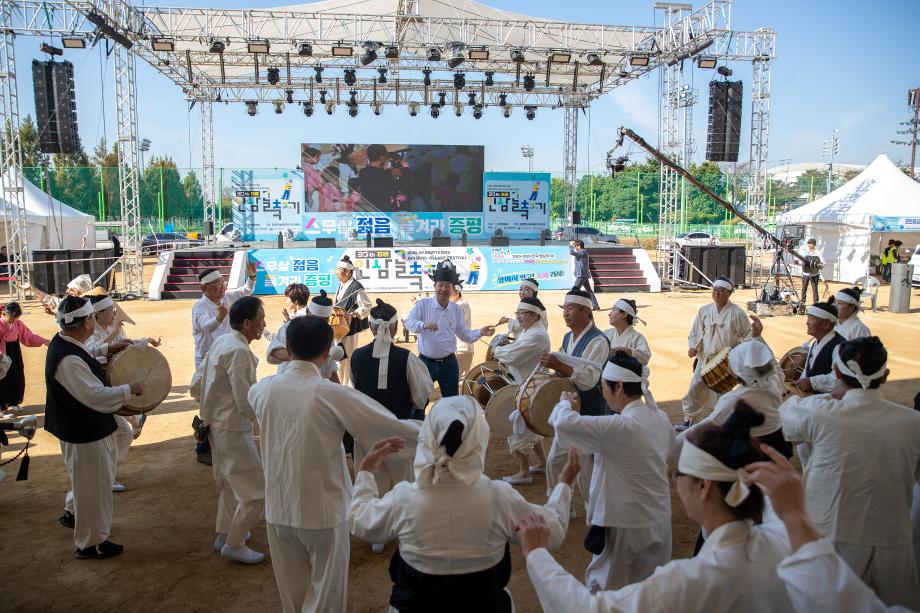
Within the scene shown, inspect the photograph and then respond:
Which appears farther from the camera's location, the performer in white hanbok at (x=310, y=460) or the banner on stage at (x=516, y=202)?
the banner on stage at (x=516, y=202)

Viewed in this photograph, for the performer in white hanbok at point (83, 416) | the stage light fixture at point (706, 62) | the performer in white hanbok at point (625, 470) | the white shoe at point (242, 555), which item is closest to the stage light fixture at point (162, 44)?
the stage light fixture at point (706, 62)

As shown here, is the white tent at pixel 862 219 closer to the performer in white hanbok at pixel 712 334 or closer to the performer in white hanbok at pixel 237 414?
the performer in white hanbok at pixel 712 334

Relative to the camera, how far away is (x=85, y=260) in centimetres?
1788

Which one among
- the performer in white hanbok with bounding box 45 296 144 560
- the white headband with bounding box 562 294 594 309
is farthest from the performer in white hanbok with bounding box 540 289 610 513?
the performer in white hanbok with bounding box 45 296 144 560

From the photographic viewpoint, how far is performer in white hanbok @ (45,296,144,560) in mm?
4230

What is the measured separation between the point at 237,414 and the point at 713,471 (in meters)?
3.29

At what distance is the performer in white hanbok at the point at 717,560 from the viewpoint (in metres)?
1.82

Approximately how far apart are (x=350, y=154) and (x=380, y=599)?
23.5 m

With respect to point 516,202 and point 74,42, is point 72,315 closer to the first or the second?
point 74,42

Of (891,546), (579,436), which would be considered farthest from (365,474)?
(891,546)

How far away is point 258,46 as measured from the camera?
1841 centimetres

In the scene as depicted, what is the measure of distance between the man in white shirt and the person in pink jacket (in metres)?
4.09

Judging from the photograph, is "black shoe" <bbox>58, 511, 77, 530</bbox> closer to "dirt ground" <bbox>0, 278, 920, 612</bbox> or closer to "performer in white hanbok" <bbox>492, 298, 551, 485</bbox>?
"dirt ground" <bbox>0, 278, 920, 612</bbox>

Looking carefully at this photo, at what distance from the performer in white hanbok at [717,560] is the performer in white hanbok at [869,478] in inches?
52.7
